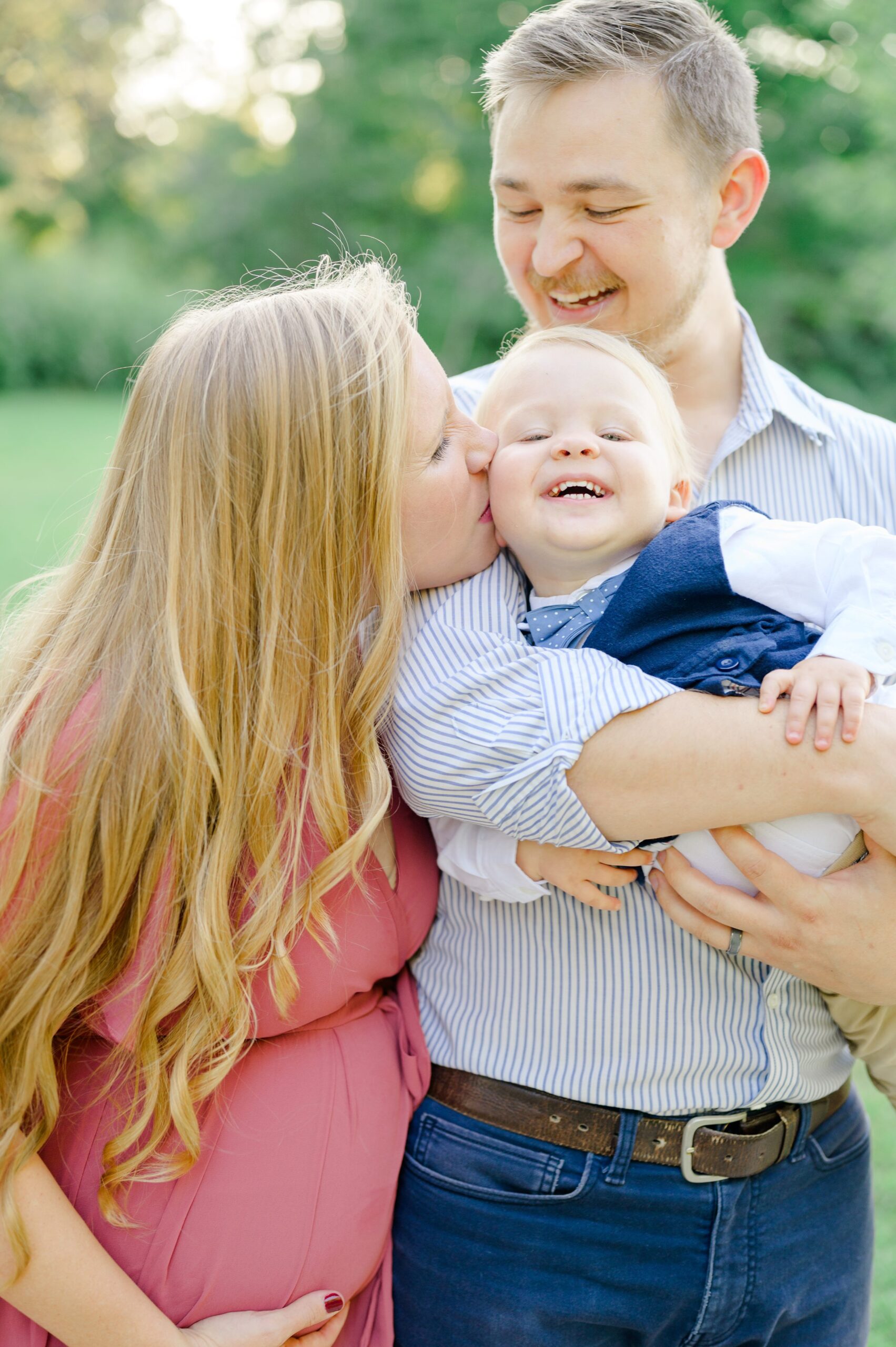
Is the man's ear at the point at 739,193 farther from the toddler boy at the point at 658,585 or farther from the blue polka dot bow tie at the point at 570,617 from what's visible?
the blue polka dot bow tie at the point at 570,617

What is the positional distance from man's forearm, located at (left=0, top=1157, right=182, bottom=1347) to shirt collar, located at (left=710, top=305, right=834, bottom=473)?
5.69 feet

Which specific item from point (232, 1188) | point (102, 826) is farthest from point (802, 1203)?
point (102, 826)

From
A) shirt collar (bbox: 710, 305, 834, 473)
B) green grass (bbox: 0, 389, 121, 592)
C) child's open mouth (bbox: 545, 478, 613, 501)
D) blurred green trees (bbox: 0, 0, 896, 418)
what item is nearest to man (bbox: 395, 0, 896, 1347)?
child's open mouth (bbox: 545, 478, 613, 501)

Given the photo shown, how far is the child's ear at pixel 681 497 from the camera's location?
1883 millimetres

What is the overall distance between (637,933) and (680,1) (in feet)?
6.44

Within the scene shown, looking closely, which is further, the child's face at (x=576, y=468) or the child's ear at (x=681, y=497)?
the child's ear at (x=681, y=497)

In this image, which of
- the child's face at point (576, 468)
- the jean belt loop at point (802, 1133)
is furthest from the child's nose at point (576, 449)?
the jean belt loop at point (802, 1133)

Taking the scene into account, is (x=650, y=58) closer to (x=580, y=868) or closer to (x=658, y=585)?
(x=658, y=585)

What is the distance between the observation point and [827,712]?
1.52 metres

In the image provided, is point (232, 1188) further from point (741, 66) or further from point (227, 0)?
point (227, 0)

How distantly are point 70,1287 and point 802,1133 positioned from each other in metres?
1.13

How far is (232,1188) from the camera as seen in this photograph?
1605 millimetres

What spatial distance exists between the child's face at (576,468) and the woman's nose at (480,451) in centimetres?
2

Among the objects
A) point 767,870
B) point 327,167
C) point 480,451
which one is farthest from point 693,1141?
point 327,167
